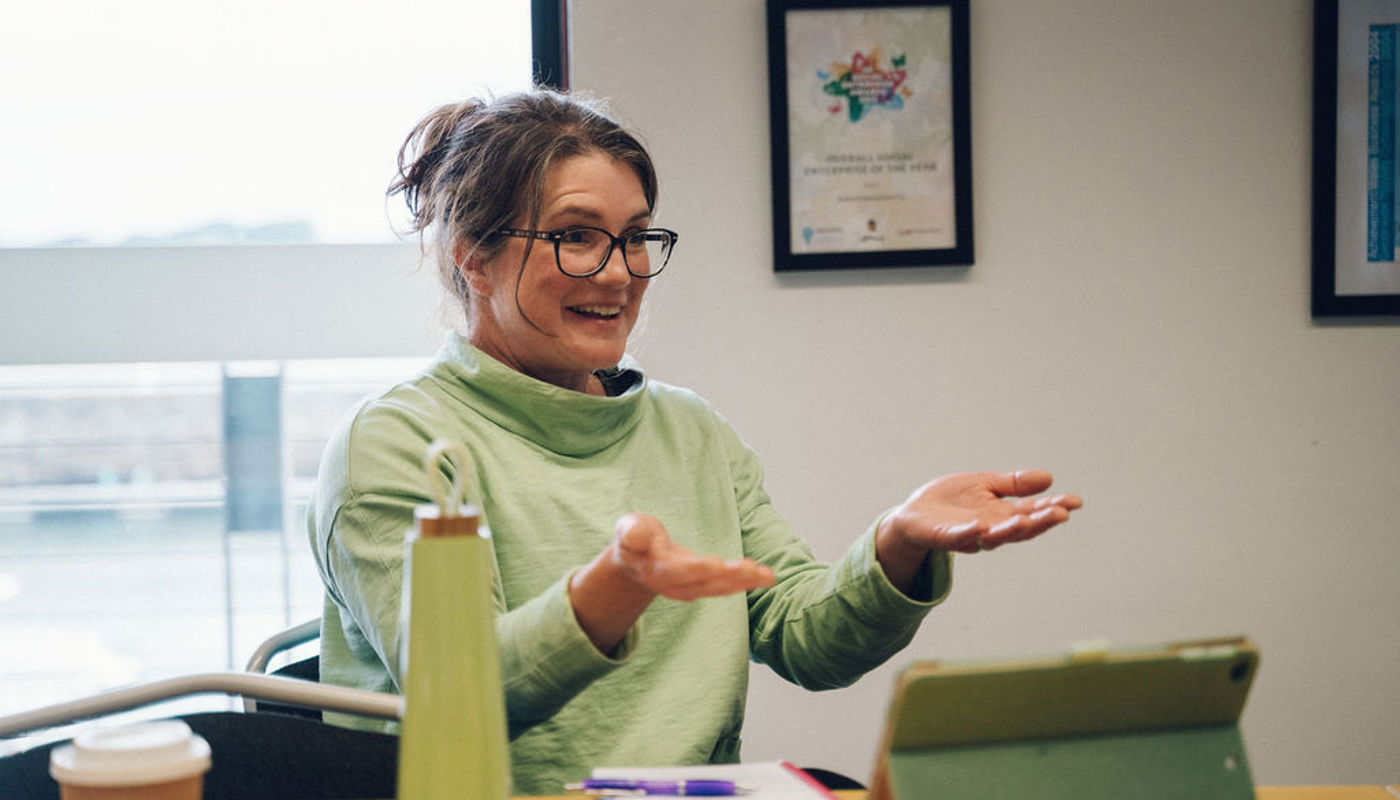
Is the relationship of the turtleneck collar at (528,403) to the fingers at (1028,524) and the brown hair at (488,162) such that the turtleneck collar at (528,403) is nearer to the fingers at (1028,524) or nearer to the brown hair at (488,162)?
the brown hair at (488,162)

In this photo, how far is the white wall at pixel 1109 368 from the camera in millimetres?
2287

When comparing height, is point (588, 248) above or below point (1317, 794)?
above

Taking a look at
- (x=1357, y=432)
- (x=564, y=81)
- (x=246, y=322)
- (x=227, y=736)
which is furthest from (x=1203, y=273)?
(x=227, y=736)

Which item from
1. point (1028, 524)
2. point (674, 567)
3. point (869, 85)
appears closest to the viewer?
point (674, 567)

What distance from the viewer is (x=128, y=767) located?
649mm

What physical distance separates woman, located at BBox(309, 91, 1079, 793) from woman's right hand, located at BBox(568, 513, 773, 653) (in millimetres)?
172

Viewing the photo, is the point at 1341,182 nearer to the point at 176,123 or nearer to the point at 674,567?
the point at 674,567

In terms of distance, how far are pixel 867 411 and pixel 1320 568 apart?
937 mm

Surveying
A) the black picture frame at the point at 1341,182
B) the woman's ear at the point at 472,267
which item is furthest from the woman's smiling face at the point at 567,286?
the black picture frame at the point at 1341,182

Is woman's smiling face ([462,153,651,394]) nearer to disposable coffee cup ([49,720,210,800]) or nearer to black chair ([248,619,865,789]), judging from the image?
black chair ([248,619,865,789])

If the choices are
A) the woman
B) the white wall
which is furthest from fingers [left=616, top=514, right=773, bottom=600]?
the white wall

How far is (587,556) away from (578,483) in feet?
0.34

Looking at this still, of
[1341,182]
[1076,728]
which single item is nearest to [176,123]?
[1076,728]

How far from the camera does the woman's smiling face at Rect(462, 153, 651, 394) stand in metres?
1.46
